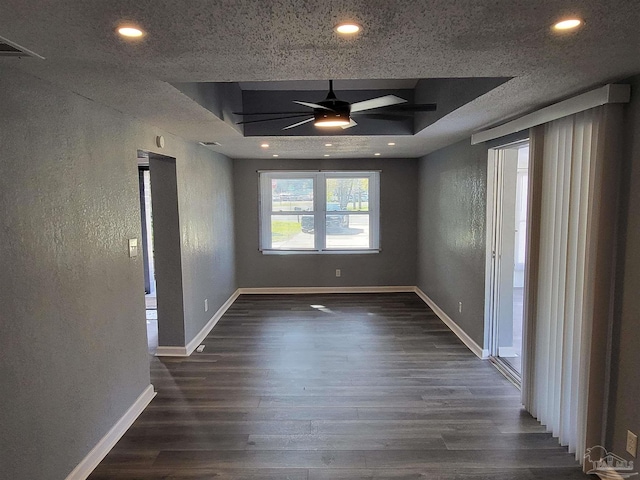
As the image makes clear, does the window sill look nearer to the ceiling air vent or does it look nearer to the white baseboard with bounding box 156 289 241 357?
Answer: the white baseboard with bounding box 156 289 241 357

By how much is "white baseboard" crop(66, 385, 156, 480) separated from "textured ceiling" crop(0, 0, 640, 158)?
2124mm

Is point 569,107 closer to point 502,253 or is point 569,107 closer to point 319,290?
point 502,253

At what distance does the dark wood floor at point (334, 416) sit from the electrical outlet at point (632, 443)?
360mm

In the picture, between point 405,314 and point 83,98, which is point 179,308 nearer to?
point 83,98

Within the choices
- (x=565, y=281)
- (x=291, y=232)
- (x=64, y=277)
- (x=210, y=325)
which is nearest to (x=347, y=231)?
(x=291, y=232)

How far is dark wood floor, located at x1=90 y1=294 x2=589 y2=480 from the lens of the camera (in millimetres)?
2449

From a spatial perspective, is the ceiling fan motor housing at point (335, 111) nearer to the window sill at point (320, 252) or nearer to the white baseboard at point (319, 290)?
the window sill at point (320, 252)

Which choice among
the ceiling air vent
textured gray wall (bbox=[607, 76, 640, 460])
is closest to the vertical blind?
textured gray wall (bbox=[607, 76, 640, 460])

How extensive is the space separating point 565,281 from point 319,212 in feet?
15.1

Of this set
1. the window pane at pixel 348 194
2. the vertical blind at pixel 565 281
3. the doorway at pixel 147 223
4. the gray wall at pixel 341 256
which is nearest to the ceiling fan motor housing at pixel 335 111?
the vertical blind at pixel 565 281

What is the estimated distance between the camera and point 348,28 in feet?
4.80

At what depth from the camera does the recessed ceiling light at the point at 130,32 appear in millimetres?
1438

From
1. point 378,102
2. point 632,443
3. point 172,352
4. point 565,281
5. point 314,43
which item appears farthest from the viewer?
point 172,352

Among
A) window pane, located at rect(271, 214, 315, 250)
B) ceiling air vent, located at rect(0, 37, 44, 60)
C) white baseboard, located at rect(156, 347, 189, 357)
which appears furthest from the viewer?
window pane, located at rect(271, 214, 315, 250)
